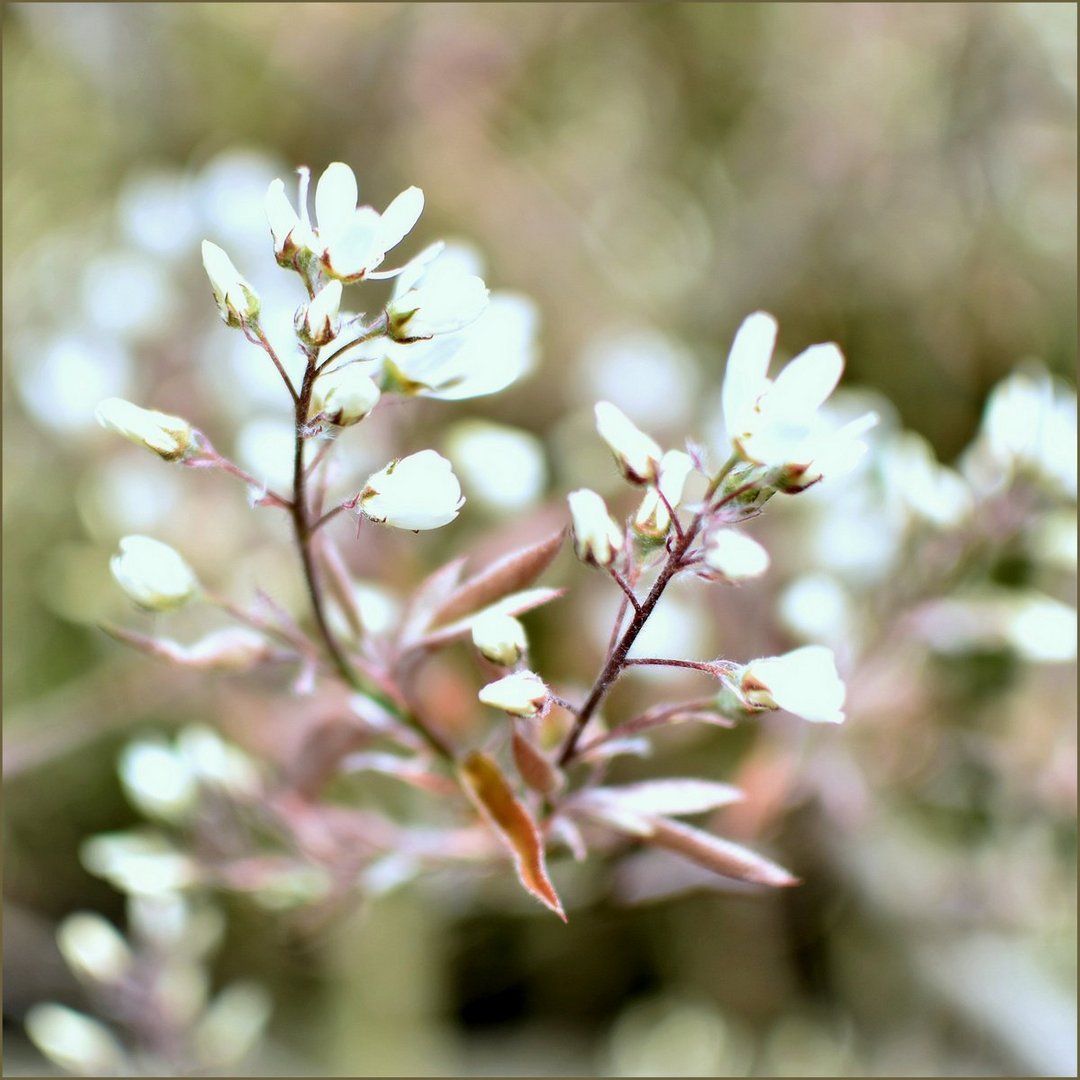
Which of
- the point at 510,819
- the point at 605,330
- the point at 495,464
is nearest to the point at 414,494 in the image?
the point at 510,819

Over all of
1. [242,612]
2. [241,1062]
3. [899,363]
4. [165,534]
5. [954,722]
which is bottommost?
[241,1062]

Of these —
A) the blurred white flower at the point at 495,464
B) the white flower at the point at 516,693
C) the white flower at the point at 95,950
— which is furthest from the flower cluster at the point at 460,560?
the white flower at the point at 95,950

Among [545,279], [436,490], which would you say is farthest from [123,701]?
[545,279]

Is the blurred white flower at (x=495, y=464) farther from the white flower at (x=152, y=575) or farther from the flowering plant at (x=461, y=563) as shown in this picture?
the white flower at (x=152, y=575)

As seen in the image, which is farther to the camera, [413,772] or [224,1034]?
[224,1034]

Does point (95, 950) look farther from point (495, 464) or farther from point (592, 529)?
point (592, 529)

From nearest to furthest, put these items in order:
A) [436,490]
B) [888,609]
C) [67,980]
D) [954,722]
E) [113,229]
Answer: [436,490] → [888,609] → [954,722] → [67,980] → [113,229]

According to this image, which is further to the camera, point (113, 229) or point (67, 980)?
point (113, 229)

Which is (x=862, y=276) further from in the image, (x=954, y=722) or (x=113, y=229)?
(x=113, y=229)
